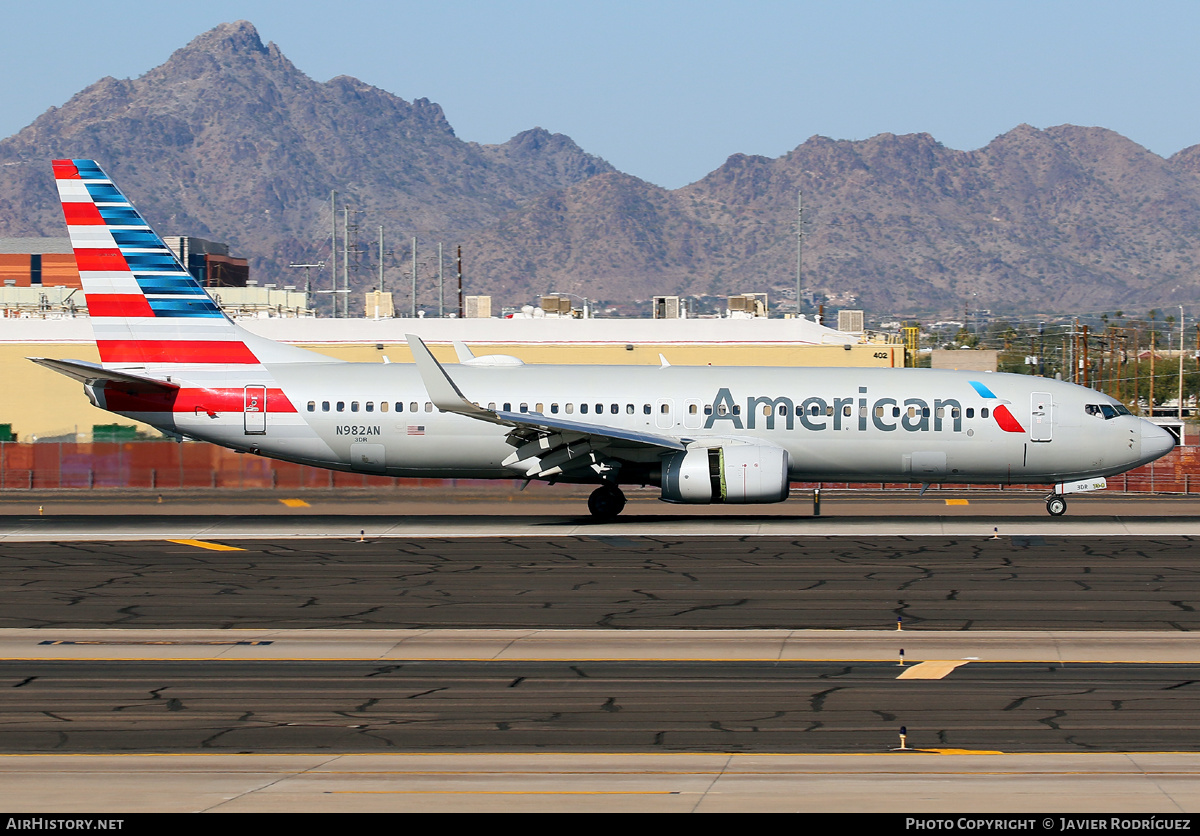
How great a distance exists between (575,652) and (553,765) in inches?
212

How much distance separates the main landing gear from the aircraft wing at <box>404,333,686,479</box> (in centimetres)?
1025

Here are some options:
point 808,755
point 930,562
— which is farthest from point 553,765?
point 930,562

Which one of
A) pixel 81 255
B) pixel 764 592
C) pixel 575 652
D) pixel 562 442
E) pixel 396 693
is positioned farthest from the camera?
pixel 81 255

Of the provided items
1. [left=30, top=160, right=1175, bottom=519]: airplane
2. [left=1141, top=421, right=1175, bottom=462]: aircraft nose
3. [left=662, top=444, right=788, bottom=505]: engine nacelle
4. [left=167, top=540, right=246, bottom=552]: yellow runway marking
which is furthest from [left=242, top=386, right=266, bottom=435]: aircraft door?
[left=1141, top=421, right=1175, bottom=462]: aircraft nose

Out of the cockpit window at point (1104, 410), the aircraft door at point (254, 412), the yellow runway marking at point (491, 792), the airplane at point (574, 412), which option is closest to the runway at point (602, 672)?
Result: the yellow runway marking at point (491, 792)

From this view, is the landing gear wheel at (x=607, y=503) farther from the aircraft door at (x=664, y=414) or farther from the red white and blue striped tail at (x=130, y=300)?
the red white and blue striped tail at (x=130, y=300)

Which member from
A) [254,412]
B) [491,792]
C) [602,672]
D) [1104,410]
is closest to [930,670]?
[602,672]

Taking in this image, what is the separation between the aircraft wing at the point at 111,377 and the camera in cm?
3281

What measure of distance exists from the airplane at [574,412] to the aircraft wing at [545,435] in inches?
2.6

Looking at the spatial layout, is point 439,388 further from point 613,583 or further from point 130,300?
point 130,300

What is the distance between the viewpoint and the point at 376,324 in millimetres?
60906

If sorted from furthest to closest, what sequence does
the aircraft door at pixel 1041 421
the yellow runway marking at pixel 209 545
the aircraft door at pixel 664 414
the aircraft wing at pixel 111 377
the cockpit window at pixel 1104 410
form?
the aircraft door at pixel 664 414 < the cockpit window at pixel 1104 410 < the aircraft door at pixel 1041 421 < the aircraft wing at pixel 111 377 < the yellow runway marking at pixel 209 545

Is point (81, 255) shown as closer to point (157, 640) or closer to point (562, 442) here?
point (562, 442)

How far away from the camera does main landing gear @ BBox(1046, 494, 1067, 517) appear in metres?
34.5
